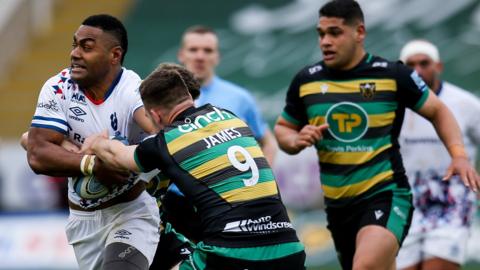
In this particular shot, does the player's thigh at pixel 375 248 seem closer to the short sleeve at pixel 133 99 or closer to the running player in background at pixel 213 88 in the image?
the short sleeve at pixel 133 99

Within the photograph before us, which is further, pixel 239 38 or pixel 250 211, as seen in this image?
pixel 239 38

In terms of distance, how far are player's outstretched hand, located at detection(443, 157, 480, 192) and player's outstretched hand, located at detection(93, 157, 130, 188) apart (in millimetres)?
2165

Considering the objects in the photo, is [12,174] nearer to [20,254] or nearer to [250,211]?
[20,254]

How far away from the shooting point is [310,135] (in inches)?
287

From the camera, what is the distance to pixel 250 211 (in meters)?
5.71

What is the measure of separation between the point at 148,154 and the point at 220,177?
430 mm

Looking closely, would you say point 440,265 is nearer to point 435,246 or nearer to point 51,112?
point 435,246

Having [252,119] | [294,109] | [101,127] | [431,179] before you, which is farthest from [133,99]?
[431,179]

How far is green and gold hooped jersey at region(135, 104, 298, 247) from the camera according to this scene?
18.7 ft

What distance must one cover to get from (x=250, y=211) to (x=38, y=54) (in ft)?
48.9

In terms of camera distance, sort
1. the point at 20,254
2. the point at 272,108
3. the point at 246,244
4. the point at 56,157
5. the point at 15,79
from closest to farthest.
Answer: the point at 246,244
the point at 56,157
the point at 20,254
the point at 272,108
the point at 15,79

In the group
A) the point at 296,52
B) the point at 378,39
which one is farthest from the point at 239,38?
the point at 378,39

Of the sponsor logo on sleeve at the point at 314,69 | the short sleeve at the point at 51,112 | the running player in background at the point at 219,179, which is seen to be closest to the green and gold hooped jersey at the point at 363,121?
the sponsor logo on sleeve at the point at 314,69

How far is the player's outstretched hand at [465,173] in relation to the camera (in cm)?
697
